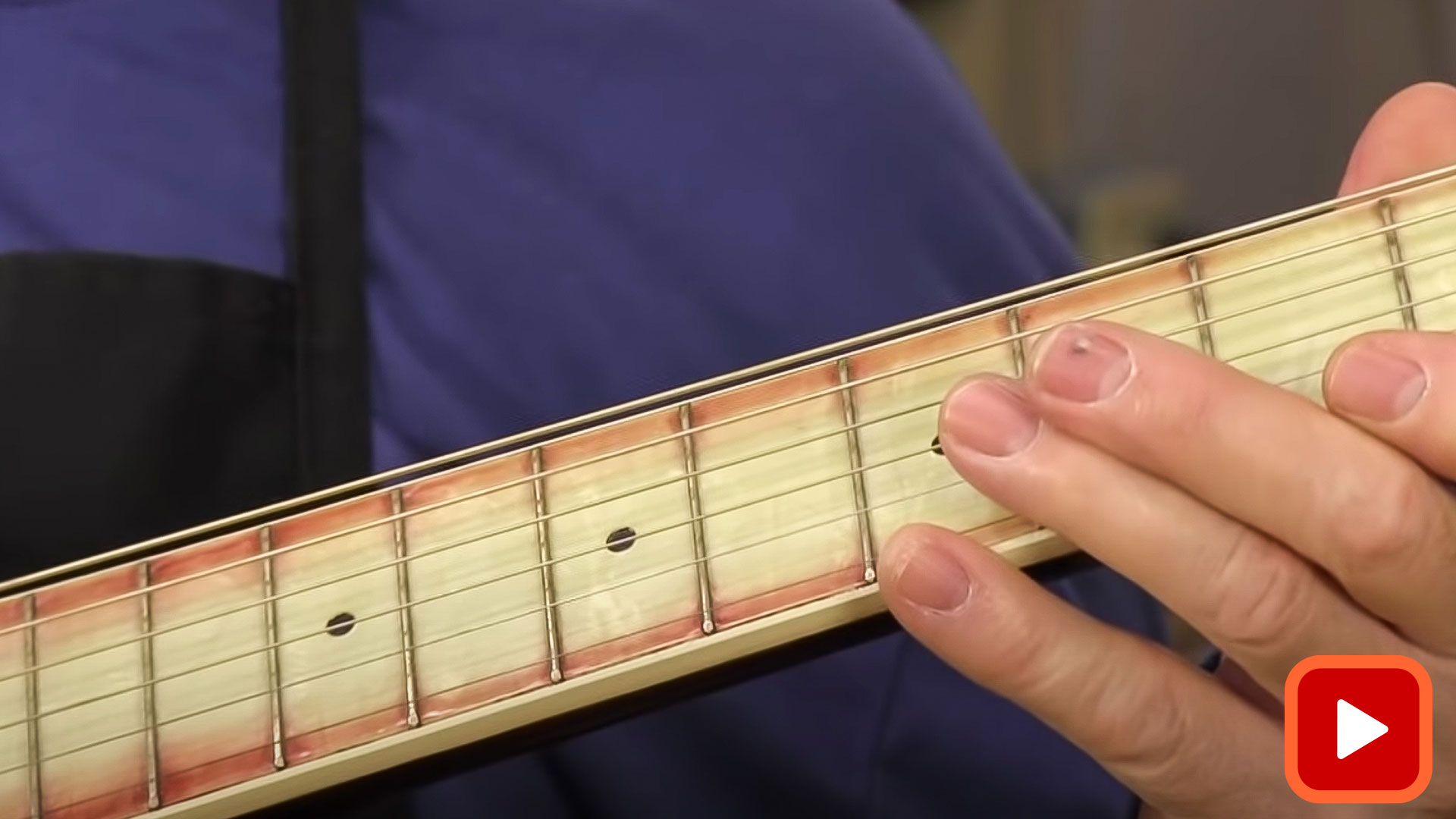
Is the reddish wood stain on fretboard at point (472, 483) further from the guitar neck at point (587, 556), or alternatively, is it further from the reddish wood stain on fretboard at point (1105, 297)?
the reddish wood stain on fretboard at point (1105, 297)

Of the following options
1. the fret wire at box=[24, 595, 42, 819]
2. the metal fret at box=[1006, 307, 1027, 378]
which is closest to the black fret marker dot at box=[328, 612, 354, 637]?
the fret wire at box=[24, 595, 42, 819]

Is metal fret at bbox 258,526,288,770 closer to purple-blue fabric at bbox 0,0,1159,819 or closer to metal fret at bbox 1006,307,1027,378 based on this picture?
purple-blue fabric at bbox 0,0,1159,819

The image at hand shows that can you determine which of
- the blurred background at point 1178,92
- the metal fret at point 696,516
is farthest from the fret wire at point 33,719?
the blurred background at point 1178,92

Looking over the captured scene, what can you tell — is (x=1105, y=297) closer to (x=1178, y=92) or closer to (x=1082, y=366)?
(x=1082, y=366)

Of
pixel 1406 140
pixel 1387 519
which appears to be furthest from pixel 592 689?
pixel 1406 140

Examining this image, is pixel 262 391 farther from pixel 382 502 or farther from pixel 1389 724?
pixel 1389 724

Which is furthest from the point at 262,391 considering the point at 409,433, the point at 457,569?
the point at 457,569
